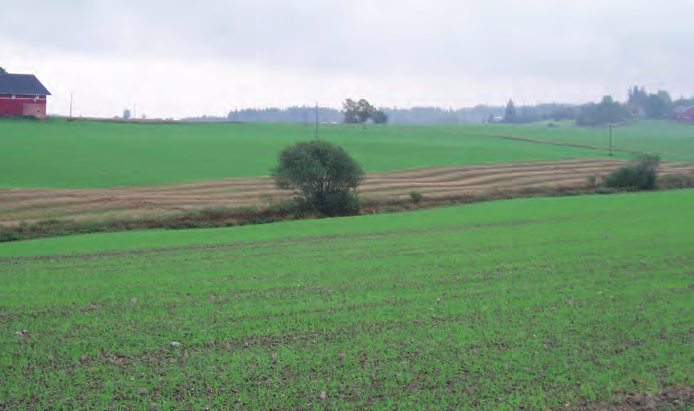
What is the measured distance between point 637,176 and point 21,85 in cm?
7265

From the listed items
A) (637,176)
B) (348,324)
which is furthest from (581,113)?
(348,324)

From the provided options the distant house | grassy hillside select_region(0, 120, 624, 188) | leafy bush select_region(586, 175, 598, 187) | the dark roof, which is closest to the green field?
grassy hillside select_region(0, 120, 624, 188)

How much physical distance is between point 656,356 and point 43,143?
199ft

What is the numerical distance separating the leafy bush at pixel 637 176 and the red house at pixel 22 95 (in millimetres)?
69057

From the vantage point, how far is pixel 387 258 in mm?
20000

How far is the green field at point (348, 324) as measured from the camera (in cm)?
905

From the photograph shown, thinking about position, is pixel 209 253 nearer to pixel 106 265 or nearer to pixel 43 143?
pixel 106 265

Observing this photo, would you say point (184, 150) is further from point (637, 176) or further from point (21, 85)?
point (637, 176)

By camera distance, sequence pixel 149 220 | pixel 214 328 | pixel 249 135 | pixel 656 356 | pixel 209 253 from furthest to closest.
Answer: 1. pixel 249 135
2. pixel 149 220
3. pixel 209 253
4. pixel 214 328
5. pixel 656 356

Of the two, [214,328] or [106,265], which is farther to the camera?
[106,265]

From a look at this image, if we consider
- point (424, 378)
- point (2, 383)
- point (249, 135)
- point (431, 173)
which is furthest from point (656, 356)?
point (249, 135)

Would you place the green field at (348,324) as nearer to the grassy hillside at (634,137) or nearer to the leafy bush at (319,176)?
the leafy bush at (319,176)

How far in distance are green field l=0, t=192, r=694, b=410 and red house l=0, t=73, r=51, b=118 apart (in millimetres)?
56019

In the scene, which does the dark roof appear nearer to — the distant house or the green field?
the green field
